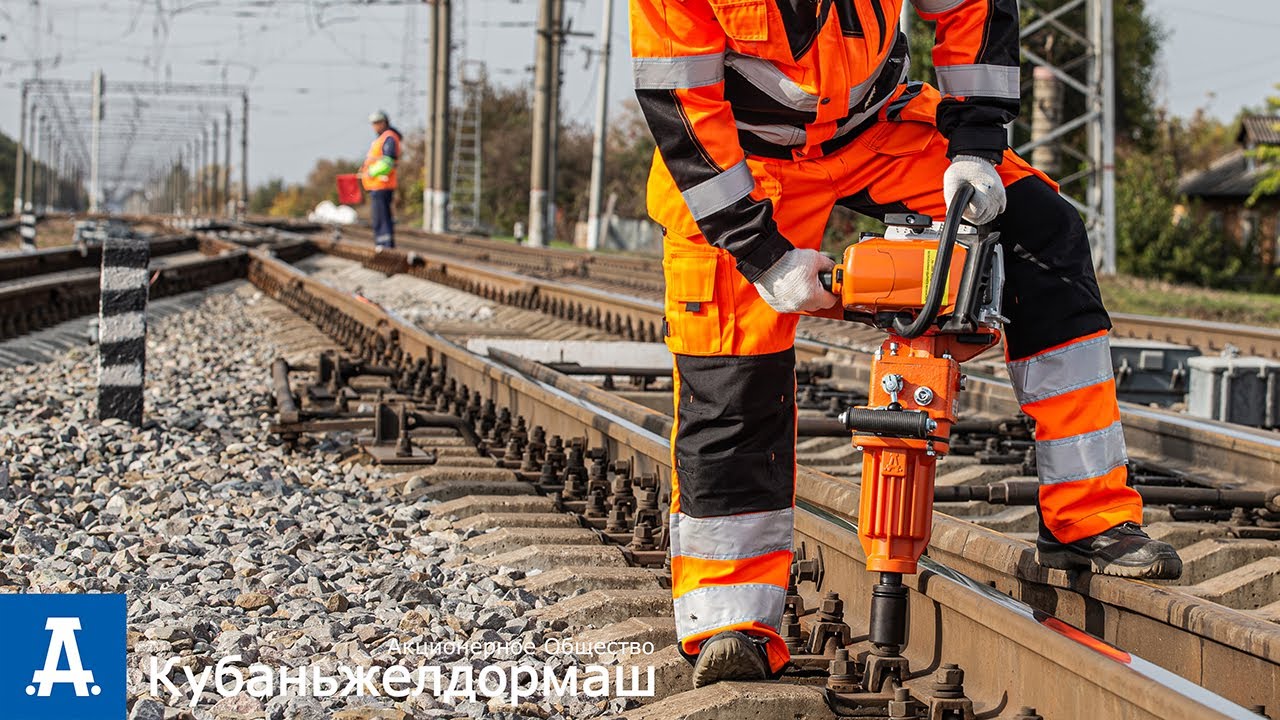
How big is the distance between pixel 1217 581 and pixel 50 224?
170 feet

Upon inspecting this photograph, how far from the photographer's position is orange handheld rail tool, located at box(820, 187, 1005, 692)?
3.14 m

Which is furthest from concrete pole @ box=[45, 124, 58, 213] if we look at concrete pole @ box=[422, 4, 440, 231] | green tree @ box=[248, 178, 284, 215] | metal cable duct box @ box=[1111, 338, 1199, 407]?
metal cable duct box @ box=[1111, 338, 1199, 407]

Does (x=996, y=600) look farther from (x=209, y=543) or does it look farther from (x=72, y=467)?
(x=72, y=467)

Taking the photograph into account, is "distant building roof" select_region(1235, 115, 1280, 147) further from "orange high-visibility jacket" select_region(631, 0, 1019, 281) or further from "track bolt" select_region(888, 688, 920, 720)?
"track bolt" select_region(888, 688, 920, 720)

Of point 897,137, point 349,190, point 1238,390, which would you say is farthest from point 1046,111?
point 897,137

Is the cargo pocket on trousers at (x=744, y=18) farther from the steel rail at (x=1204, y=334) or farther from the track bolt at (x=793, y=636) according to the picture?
the steel rail at (x=1204, y=334)

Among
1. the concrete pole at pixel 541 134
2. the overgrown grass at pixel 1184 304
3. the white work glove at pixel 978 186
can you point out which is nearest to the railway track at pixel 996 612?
the white work glove at pixel 978 186

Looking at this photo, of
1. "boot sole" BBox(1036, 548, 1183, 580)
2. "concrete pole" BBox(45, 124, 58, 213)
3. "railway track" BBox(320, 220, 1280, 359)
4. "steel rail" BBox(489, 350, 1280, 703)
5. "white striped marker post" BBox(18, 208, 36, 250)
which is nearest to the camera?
"steel rail" BBox(489, 350, 1280, 703)

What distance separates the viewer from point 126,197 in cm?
19512

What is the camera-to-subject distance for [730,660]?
10.3ft

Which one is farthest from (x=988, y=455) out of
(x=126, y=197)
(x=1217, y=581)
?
(x=126, y=197)

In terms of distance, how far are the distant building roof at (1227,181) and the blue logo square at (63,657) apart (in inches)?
1953

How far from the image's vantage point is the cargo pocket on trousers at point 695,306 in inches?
131

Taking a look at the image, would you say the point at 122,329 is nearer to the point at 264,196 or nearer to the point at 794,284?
the point at 794,284
